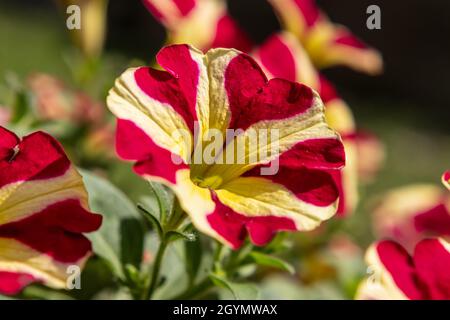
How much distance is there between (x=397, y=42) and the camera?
5.30 m

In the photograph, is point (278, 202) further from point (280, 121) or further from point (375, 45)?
point (375, 45)

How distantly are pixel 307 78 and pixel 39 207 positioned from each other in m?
0.48

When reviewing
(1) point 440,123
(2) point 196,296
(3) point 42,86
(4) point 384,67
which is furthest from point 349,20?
(2) point 196,296

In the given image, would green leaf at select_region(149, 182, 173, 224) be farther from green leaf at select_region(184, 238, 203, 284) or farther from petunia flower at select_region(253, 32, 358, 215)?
petunia flower at select_region(253, 32, 358, 215)

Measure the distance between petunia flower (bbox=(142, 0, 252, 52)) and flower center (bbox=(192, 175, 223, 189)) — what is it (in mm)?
333

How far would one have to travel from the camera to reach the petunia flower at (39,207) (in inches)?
26.4

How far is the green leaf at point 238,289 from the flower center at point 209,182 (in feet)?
0.30

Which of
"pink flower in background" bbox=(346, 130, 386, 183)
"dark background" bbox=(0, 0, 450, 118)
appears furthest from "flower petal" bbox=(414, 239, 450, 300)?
"dark background" bbox=(0, 0, 450, 118)

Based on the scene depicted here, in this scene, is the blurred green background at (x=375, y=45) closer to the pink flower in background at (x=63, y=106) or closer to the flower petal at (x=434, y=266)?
the pink flower in background at (x=63, y=106)

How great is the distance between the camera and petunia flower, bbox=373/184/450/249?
1107 millimetres

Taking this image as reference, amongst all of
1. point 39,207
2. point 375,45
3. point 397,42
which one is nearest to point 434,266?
point 39,207

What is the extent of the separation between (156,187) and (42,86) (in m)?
0.64

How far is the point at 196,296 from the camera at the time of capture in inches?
32.4

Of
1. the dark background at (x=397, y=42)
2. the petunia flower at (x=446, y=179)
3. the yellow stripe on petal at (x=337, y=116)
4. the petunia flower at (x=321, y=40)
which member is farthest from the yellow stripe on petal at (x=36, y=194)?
the dark background at (x=397, y=42)
